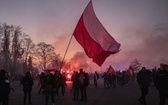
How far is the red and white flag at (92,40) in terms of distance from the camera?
1373 cm

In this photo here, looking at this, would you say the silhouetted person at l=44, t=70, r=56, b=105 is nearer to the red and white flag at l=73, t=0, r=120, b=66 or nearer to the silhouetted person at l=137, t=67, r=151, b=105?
the red and white flag at l=73, t=0, r=120, b=66

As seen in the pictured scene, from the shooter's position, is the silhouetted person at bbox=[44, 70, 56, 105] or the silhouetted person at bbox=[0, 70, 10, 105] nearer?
the silhouetted person at bbox=[0, 70, 10, 105]

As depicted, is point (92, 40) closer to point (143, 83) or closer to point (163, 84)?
point (143, 83)

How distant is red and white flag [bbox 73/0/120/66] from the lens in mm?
13727

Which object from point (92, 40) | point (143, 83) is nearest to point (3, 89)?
point (92, 40)

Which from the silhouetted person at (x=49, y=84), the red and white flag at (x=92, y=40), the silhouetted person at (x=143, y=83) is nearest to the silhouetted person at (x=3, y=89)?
the silhouetted person at (x=49, y=84)

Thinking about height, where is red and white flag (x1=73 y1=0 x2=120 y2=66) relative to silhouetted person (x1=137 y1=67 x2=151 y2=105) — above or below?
above

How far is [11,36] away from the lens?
60.8 m

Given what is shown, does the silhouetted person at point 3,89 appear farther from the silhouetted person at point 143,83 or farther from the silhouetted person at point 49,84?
the silhouetted person at point 143,83

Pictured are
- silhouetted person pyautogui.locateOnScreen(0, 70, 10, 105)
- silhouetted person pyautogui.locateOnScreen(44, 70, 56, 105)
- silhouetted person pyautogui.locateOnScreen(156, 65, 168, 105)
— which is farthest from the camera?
silhouetted person pyautogui.locateOnScreen(44, 70, 56, 105)

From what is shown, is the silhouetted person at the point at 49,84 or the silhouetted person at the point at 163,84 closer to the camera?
the silhouetted person at the point at 163,84

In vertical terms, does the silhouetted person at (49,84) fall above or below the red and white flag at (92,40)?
below

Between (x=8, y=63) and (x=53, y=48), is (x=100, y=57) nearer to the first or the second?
(x=8, y=63)

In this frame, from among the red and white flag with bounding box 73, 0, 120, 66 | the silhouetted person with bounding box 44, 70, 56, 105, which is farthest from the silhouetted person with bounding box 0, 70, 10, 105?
the red and white flag with bounding box 73, 0, 120, 66
